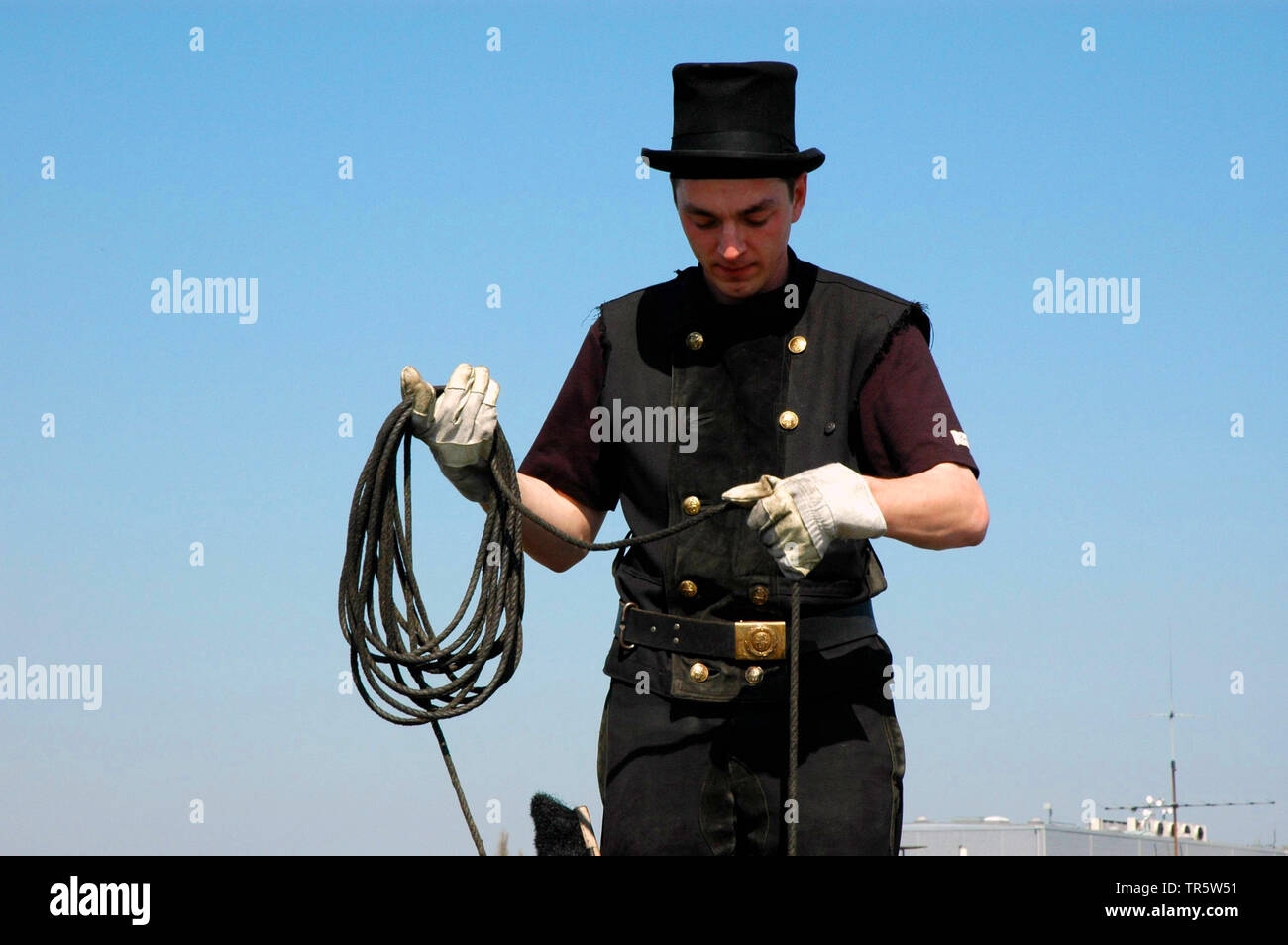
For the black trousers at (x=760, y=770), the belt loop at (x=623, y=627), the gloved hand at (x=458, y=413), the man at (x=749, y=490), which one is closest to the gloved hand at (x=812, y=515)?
the man at (x=749, y=490)

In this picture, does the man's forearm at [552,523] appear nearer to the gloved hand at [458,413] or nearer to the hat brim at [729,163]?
the gloved hand at [458,413]

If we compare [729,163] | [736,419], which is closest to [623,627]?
[736,419]

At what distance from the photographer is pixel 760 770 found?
453 cm

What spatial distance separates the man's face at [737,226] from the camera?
4.60 m

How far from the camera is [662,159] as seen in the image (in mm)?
Answer: 4672

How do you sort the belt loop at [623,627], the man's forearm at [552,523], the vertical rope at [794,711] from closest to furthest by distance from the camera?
the vertical rope at [794,711] → the belt loop at [623,627] → the man's forearm at [552,523]

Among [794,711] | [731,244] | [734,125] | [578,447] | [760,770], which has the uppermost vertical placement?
Answer: [734,125]

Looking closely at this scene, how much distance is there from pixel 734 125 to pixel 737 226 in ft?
1.06

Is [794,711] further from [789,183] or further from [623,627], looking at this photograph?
[789,183]

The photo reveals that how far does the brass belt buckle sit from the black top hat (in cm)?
122

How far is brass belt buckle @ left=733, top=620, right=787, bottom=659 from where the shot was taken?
454cm
